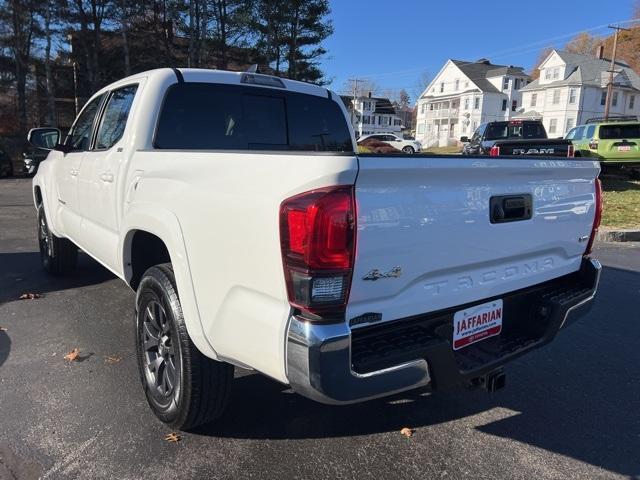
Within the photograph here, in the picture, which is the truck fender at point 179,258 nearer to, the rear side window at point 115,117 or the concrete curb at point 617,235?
the rear side window at point 115,117

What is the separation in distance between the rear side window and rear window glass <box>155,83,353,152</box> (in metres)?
0.39

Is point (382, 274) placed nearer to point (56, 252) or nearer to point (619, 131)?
point (56, 252)

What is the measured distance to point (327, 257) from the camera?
1872 millimetres

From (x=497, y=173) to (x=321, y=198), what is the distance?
995 millimetres

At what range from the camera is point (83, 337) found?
4.16 metres

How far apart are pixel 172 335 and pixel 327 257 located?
1197 millimetres

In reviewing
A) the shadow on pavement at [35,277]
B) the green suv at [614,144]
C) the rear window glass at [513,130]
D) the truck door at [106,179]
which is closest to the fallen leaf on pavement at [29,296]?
the shadow on pavement at [35,277]

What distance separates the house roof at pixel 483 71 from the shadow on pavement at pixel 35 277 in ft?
204

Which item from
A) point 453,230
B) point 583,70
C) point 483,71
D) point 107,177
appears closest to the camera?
point 453,230

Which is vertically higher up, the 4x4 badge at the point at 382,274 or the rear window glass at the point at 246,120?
the rear window glass at the point at 246,120

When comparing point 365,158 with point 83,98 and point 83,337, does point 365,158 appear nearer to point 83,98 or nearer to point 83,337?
point 83,337

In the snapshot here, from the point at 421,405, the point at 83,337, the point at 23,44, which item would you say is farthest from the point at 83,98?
the point at 421,405

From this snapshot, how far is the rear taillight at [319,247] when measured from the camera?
1854 millimetres

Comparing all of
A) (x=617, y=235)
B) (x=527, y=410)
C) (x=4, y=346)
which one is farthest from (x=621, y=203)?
(x=4, y=346)
